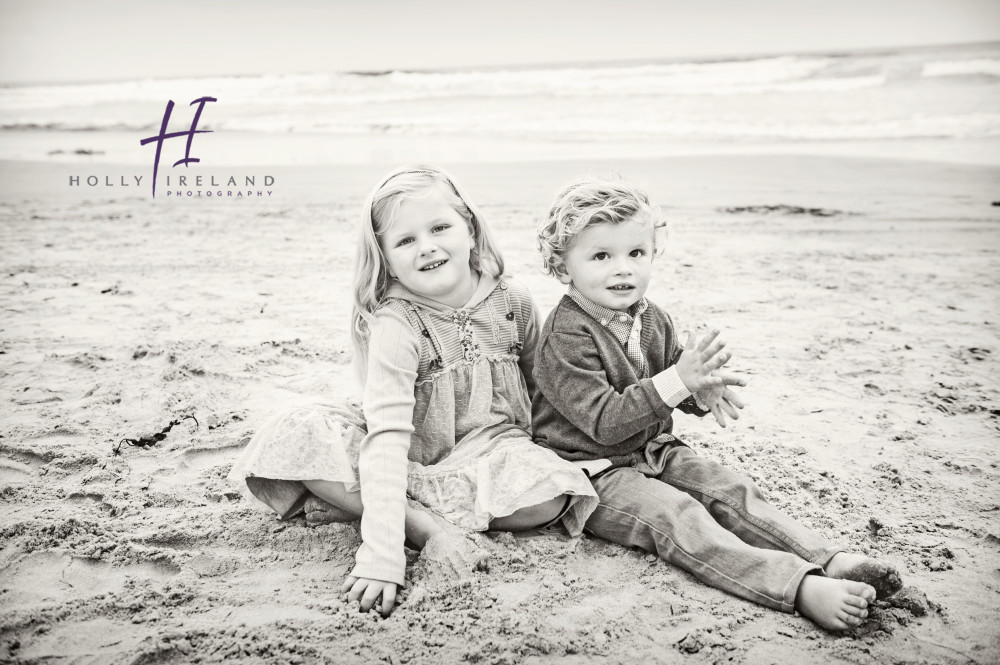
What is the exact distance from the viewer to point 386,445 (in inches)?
81.4

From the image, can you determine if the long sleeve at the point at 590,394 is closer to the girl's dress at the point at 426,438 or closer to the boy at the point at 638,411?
the boy at the point at 638,411

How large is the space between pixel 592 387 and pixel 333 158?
8642 millimetres

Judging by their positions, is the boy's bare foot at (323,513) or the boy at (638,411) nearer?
the boy at (638,411)

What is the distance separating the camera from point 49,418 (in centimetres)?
291

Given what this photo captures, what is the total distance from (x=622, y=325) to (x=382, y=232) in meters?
0.77

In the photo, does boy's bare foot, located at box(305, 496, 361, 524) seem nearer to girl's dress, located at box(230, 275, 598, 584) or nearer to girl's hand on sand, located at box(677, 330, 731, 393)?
girl's dress, located at box(230, 275, 598, 584)

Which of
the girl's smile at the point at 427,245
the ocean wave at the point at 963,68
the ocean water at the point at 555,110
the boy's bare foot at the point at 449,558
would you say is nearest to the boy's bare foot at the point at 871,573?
the boy's bare foot at the point at 449,558

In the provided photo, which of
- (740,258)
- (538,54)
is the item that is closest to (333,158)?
(740,258)

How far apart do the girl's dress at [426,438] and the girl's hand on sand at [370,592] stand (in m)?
0.02

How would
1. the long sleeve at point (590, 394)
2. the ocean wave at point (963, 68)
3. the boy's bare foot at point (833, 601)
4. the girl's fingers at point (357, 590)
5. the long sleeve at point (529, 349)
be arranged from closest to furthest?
the boy's bare foot at point (833, 601) → the girl's fingers at point (357, 590) → the long sleeve at point (590, 394) → the long sleeve at point (529, 349) → the ocean wave at point (963, 68)

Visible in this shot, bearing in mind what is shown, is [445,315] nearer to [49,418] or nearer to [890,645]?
[890,645]

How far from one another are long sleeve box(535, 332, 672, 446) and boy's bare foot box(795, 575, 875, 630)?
0.55 m

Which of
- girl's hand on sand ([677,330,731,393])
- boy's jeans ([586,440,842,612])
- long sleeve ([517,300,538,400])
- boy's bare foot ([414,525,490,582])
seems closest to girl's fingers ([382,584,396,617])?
boy's bare foot ([414,525,490,582])

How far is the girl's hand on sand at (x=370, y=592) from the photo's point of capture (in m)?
1.87
